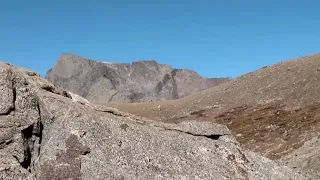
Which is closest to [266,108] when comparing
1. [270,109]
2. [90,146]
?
[270,109]

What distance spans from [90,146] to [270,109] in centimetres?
5422

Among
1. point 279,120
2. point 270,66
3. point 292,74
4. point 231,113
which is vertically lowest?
point 279,120

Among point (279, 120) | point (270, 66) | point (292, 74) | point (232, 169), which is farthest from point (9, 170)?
point (270, 66)

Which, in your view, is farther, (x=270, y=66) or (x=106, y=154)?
(x=270, y=66)

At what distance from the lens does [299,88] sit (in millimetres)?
73750

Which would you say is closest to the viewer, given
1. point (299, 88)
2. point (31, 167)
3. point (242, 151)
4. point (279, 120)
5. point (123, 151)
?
point (31, 167)

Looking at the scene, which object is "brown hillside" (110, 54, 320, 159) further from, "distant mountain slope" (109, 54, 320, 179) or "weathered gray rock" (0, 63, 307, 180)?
"weathered gray rock" (0, 63, 307, 180)

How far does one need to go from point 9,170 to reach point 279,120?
47.1m

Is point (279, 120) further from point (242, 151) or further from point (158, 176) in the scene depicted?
point (158, 176)

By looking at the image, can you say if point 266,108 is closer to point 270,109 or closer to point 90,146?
→ point 270,109

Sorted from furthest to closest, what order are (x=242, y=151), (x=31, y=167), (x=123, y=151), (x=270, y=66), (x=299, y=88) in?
(x=270, y=66) → (x=299, y=88) → (x=242, y=151) → (x=123, y=151) → (x=31, y=167)

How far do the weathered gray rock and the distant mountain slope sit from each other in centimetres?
1391

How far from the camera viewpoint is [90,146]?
16.5 meters

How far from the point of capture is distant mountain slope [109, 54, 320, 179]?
44.6m
